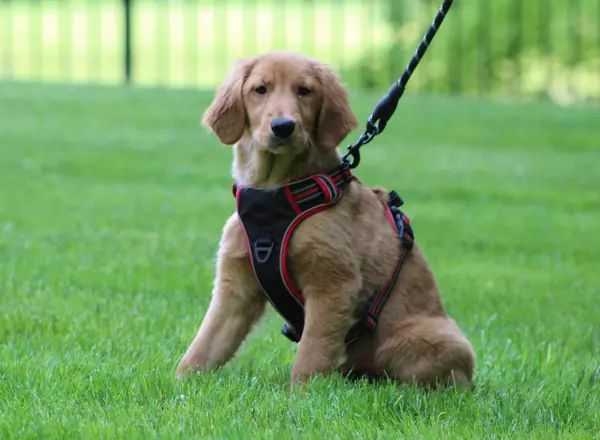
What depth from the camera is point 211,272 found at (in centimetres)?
655

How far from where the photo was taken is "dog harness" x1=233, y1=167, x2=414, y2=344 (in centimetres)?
409

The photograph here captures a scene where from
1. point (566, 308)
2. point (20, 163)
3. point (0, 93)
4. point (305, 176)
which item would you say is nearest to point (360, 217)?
point (305, 176)

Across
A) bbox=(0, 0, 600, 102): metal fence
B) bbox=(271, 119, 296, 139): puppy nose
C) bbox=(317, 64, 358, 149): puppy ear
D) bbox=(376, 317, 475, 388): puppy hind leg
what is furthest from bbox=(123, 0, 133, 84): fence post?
bbox=(376, 317, 475, 388): puppy hind leg

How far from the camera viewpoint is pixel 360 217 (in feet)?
14.3

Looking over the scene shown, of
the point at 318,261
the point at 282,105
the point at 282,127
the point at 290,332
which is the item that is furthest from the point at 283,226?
the point at 290,332

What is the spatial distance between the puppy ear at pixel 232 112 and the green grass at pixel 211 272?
829mm

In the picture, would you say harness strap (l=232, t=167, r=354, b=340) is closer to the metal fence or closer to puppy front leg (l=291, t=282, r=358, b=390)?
puppy front leg (l=291, t=282, r=358, b=390)

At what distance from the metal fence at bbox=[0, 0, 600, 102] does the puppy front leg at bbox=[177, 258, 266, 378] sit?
1552 centimetres

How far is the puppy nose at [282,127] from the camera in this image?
4086mm

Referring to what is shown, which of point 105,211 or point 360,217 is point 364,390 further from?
point 105,211

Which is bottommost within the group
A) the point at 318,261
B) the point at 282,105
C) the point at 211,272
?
the point at 211,272

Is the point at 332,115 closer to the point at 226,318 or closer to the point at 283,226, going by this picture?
the point at 283,226

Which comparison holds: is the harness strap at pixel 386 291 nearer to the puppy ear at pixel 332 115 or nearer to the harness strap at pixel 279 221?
the harness strap at pixel 279 221

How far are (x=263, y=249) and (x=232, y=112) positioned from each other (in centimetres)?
65
